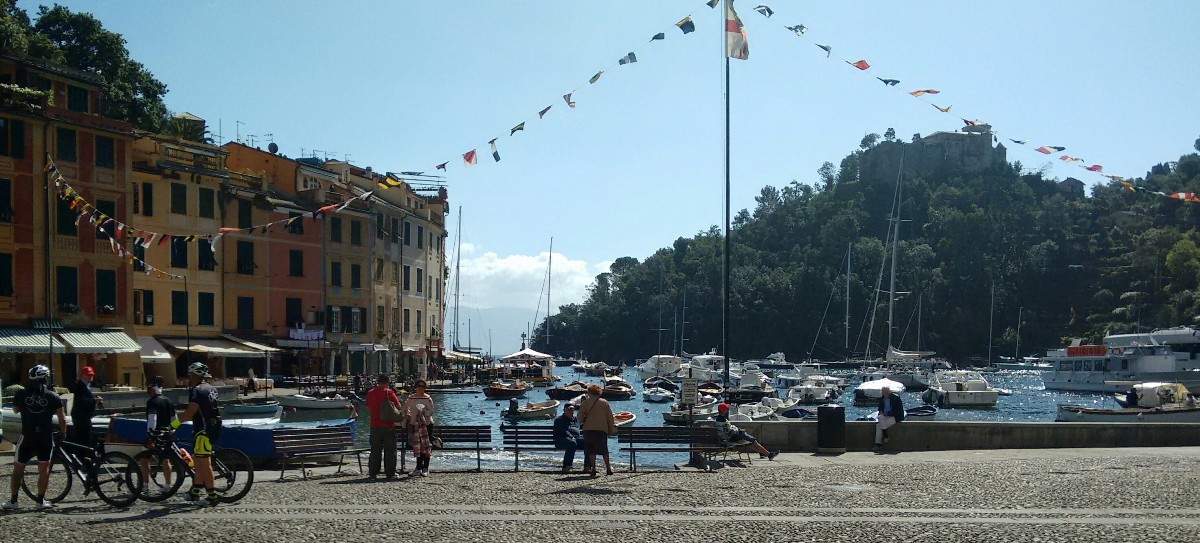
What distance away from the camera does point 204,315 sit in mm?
56750

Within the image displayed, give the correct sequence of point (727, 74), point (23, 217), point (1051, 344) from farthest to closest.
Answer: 1. point (1051, 344)
2. point (23, 217)
3. point (727, 74)

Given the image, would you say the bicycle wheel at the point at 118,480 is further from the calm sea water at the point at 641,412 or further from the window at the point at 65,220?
the window at the point at 65,220

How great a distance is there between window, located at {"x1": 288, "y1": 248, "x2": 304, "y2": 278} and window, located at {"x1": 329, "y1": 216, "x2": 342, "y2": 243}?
8.56 ft

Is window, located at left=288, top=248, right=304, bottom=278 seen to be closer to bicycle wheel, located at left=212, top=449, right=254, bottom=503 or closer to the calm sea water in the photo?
the calm sea water

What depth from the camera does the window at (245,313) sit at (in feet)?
193

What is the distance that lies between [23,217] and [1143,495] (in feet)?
138

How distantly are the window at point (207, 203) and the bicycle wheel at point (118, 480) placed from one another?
1733 inches

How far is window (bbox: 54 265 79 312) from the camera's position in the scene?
45719 millimetres

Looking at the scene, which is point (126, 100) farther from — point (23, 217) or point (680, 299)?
point (680, 299)

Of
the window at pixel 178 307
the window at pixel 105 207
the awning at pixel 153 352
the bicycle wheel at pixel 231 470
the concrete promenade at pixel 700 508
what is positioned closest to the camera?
the concrete promenade at pixel 700 508

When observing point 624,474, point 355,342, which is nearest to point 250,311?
point 355,342

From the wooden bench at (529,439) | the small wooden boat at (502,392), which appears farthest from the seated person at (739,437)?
the small wooden boat at (502,392)

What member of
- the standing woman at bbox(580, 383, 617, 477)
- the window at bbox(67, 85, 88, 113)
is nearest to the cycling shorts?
the standing woman at bbox(580, 383, 617, 477)

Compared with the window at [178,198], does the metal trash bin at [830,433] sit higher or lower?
lower
